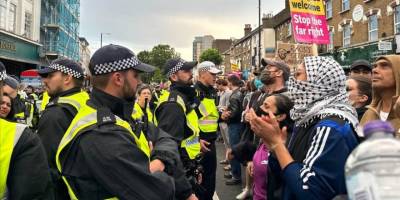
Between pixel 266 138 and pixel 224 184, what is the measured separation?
19.0ft

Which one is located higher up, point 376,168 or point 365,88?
point 365,88

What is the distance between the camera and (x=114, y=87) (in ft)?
7.97

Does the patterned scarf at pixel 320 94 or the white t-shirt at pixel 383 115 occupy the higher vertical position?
the patterned scarf at pixel 320 94

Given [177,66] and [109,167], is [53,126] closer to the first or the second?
[109,167]

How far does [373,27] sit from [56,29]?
25.7 metres

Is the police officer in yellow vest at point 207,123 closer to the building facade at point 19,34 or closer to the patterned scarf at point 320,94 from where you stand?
the patterned scarf at point 320,94

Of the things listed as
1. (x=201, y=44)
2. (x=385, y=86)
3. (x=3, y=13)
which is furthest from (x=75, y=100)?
(x=201, y=44)

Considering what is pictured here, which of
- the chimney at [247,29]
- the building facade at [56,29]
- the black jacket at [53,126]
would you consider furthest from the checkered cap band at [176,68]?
the chimney at [247,29]

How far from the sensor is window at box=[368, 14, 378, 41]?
20886 millimetres

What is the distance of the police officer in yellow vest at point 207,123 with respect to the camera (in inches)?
208

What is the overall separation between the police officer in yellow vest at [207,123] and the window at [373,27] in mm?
18241

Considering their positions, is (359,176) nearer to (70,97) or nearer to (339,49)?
(70,97)

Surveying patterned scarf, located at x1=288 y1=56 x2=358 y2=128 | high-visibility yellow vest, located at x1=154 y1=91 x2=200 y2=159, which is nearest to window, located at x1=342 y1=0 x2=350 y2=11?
high-visibility yellow vest, located at x1=154 y1=91 x2=200 y2=159

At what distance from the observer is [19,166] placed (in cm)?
204
